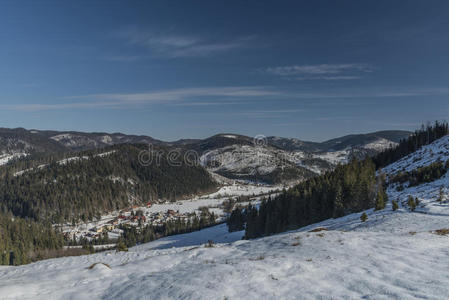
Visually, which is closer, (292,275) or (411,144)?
(292,275)

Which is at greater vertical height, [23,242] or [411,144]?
[411,144]

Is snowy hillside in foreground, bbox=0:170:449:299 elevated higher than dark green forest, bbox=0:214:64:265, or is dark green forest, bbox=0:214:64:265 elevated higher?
snowy hillside in foreground, bbox=0:170:449:299

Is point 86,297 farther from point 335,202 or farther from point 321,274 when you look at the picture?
point 335,202

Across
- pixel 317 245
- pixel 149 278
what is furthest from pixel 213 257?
pixel 317 245

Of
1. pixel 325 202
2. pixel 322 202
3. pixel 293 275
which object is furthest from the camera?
pixel 322 202

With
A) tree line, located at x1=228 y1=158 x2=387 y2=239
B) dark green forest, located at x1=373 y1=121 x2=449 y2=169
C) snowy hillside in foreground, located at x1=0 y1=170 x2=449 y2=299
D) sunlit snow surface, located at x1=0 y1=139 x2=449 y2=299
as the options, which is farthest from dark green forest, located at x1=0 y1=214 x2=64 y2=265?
dark green forest, located at x1=373 y1=121 x2=449 y2=169

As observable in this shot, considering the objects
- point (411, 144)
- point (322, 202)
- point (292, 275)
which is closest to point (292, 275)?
point (292, 275)

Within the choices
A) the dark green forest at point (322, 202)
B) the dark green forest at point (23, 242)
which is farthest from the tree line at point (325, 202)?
the dark green forest at point (23, 242)

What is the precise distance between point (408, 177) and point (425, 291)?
1956 inches

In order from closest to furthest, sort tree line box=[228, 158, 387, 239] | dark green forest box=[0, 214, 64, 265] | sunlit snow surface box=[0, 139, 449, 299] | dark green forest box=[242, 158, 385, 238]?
sunlit snow surface box=[0, 139, 449, 299] < tree line box=[228, 158, 387, 239] < dark green forest box=[242, 158, 385, 238] < dark green forest box=[0, 214, 64, 265]

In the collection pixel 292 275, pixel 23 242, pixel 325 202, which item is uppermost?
pixel 292 275

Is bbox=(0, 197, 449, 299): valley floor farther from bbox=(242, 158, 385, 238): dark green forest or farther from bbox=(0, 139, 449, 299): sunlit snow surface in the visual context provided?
bbox=(242, 158, 385, 238): dark green forest

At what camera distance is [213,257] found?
1912cm

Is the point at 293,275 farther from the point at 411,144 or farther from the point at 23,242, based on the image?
the point at 23,242
